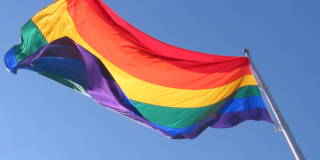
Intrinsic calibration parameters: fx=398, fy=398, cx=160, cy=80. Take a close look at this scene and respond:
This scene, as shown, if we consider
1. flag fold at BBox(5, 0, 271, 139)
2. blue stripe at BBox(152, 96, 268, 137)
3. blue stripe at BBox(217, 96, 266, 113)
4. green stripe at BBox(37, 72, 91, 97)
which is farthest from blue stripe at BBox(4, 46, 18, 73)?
blue stripe at BBox(217, 96, 266, 113)

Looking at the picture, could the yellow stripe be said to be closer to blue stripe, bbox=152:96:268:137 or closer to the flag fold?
the flag fold

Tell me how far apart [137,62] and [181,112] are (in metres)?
1.52

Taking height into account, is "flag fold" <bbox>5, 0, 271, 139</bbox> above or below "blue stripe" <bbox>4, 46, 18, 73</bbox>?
below

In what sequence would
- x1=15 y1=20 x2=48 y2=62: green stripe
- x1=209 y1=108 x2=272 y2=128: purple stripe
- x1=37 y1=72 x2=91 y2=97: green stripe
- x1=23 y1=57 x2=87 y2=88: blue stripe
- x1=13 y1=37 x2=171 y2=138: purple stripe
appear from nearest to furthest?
x1=15 y1=20 x2=48 y2=62: green stripe < x1=13 y1=37 x2=171 y2=138: purple stripe < x1=23 y1=57 x2=87 y2=88: blue stripe < x1=37 y1=72 x2=91 y2=97: green stripe < x1=209 y1=108 x2=272 y2=128: purple stripe

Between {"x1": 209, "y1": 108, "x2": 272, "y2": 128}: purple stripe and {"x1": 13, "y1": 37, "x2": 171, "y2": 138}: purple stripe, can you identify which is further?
{"x1": 209, "y1": 108, "x2": 272, "y2": 128}: purple stripe

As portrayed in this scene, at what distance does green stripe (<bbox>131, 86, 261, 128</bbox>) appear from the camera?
28.7 ft

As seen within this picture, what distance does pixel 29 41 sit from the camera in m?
8.30

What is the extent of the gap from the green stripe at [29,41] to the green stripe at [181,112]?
7.78ft

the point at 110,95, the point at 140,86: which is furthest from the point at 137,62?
the point at 110,95

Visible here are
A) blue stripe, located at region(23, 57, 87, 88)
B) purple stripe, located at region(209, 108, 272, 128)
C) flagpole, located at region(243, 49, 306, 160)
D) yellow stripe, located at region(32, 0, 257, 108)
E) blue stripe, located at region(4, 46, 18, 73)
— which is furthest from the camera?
purple stripe, located at region(209, 108, 272, 128)

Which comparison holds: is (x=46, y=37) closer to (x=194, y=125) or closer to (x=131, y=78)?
(x=131, y=78)

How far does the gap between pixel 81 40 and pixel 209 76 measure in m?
3.09

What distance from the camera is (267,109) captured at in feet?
27.3

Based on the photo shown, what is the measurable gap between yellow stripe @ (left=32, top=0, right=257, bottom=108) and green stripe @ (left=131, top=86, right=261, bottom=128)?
0.10 meters
